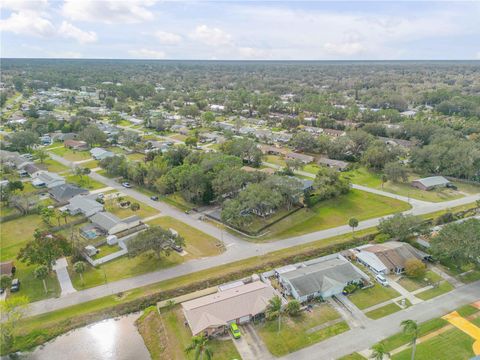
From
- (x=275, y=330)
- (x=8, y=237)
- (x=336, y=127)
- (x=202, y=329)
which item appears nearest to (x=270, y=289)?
(x=275, y=330)

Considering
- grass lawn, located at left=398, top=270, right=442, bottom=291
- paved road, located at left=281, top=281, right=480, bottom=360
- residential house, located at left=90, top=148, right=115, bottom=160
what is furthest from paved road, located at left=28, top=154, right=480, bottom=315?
residential house, located at left=90, top=148, right=115, bottom=160

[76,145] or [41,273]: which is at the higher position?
[76,145]

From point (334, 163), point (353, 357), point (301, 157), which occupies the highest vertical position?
point (301, 157)

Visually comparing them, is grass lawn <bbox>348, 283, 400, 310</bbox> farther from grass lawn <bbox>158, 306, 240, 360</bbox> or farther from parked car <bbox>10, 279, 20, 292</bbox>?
parked car <bbox>10, 279, 20, 292</bbox>

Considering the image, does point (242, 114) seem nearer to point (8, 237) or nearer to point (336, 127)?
point (336, 127)

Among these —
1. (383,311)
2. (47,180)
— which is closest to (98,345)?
(383,311)

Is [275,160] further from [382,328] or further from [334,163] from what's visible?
[382,328]

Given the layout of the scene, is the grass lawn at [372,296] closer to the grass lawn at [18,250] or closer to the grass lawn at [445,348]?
the grass lawn at [445,348]
